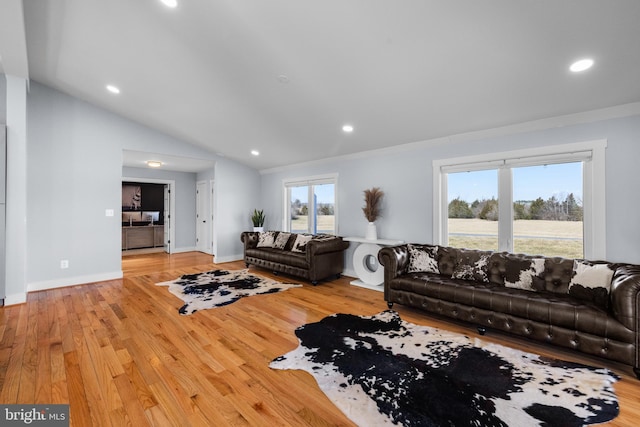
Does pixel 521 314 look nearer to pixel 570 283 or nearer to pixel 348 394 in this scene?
pixel 570 283

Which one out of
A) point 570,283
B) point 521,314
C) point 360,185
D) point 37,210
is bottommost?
point 521,314

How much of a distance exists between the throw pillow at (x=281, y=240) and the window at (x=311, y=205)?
655mm

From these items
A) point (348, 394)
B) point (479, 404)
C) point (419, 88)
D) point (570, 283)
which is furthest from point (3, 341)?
point (570, 283)

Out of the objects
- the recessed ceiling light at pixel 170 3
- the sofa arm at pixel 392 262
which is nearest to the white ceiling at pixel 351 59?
the recessed ceiling light at pixel 170 3

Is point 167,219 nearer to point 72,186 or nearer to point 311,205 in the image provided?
→ point 72,186

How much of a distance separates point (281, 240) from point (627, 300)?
492 centimetres

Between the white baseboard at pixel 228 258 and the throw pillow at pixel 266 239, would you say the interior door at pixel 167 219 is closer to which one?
the white baseboard at pixel 228 258

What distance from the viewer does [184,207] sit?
845 cm

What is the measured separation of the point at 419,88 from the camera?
3.08m

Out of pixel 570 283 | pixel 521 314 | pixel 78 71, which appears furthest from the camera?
pixel 78 71

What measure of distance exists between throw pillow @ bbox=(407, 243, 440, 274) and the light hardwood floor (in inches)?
22.7

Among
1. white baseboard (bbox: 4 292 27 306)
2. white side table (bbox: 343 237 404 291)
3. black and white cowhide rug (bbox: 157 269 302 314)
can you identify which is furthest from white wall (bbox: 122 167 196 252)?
white side table (bbox: 343 237 404 291)

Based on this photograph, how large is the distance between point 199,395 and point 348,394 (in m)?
1.02

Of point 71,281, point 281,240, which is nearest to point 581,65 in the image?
point 281,240
